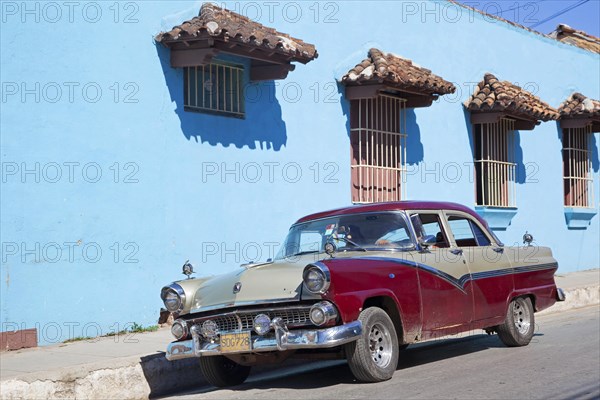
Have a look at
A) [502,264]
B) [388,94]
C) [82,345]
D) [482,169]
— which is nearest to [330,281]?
[502,264]

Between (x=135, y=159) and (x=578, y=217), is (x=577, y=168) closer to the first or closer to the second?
(x=578, y=217)

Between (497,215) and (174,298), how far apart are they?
10297mm

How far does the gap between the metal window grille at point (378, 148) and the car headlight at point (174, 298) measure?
6481mm

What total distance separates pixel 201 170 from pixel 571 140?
11.0 m

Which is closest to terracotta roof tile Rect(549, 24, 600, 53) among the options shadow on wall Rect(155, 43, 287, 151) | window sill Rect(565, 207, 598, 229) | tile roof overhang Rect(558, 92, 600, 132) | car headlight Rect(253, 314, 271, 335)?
tile roof overhang Rect(558, 92, 600, 132)

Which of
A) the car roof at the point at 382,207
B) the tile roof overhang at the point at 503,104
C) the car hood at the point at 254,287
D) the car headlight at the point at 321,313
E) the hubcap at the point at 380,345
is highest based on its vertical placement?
the tile roof overhang at the point at 503,104

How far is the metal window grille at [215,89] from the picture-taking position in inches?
443

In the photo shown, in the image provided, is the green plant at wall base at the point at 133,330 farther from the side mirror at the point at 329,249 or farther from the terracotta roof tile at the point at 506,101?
the terracotta roof tile at the point at 506,101

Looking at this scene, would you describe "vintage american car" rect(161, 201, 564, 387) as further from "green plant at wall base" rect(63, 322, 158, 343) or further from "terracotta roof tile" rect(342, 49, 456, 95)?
"terracotta roof tile" rect(342, 49, 456, 95)

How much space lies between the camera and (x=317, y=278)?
6746 mm

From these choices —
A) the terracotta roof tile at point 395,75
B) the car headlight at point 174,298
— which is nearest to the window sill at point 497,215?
the terracotta roof tile at point 395,75

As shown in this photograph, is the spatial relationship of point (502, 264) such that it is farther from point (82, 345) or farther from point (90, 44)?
point (90, 44)

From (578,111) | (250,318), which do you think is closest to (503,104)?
(578,111)

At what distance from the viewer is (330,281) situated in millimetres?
6754
